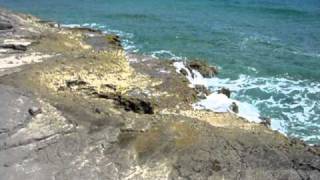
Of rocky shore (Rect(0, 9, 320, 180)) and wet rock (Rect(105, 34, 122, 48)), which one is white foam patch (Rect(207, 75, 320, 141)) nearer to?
rocky shore (Rect(0, 9, 320, 180))

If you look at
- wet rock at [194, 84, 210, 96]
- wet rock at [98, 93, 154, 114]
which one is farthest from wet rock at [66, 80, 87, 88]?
wet rock at [194, 84, 210, 96]

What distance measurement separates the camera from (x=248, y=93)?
2550 cm

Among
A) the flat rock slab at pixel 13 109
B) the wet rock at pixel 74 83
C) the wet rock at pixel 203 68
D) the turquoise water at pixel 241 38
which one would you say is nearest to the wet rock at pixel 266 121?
the turquoise water at pixel 241 38

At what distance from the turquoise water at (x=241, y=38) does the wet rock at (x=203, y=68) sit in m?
0.51

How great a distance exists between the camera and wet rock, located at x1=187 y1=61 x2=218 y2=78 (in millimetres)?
27266

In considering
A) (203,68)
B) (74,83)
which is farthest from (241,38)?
(74,83)

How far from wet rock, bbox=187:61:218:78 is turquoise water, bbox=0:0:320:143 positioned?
508mm

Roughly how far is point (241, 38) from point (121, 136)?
1994 centimetres

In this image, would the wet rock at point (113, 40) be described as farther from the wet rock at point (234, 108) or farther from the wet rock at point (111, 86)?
the wet rock at point (234, 108)

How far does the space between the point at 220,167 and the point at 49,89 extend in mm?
7819

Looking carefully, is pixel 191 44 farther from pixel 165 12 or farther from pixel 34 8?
pixel 34 8

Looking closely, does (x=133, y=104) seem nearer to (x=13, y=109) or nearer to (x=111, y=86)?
(x=111, y=86)

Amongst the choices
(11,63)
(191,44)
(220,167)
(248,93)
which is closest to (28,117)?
(220,167)

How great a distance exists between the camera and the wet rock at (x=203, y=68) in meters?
27.3
